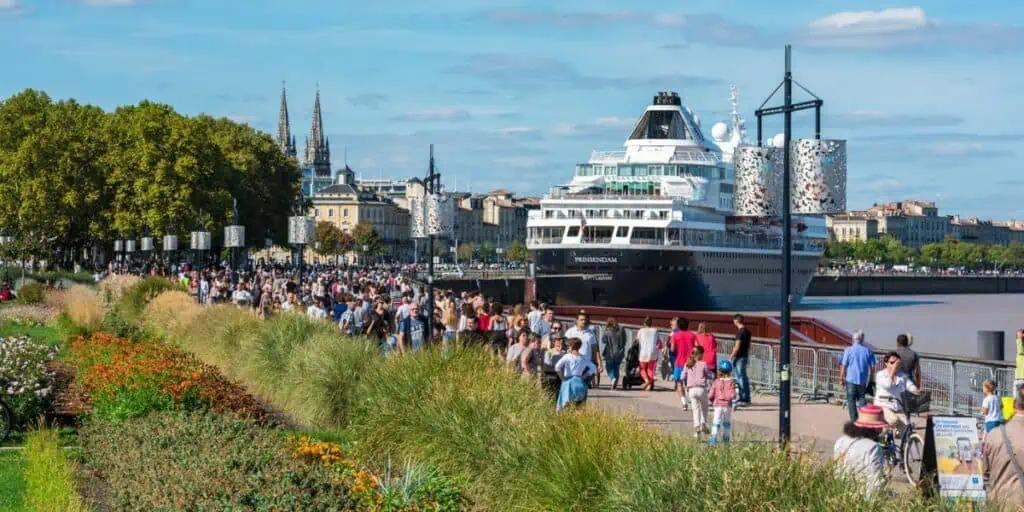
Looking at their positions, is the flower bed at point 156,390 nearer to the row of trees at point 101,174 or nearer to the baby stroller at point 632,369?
the baby stroller at point 632,369

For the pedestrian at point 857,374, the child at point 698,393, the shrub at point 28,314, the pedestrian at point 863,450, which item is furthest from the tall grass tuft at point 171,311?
the pedestrian at point 863,450

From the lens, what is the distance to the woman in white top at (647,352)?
25.2 m

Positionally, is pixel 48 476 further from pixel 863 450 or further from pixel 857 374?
pixel 857 374

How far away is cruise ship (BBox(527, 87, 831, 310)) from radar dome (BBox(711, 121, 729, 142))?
642 cm

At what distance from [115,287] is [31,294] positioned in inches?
137

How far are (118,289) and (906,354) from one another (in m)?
32.8

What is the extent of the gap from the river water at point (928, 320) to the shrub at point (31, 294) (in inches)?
1102

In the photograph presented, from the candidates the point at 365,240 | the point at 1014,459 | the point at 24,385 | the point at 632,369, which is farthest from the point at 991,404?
the point at 365,240

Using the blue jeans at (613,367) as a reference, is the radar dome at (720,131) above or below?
above

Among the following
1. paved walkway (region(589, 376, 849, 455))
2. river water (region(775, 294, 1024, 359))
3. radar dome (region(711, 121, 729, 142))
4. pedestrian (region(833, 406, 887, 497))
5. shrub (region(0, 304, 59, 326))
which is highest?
radar dome (region(711, 121, 729, 142))

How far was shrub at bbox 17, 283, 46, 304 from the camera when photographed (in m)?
49.8

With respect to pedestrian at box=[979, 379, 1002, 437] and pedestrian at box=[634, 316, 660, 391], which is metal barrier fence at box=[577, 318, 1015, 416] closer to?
pedestrian at box=[634, 316, 660, 391]

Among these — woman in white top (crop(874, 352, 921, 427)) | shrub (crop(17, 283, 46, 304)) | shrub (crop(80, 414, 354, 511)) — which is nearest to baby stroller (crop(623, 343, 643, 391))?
woman in white top (crop(874, 352, 921, 427))

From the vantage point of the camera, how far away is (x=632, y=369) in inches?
1033
